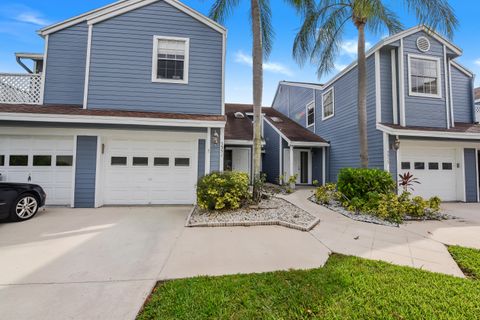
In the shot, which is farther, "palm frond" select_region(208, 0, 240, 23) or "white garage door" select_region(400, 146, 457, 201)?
"white garage door" select_region(400, 146, 457, 201)

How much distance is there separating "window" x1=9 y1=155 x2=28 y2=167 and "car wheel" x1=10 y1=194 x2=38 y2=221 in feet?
6.95

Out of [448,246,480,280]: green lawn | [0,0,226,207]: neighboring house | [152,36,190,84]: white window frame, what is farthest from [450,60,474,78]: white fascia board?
[152,36,190,84]: white window frame

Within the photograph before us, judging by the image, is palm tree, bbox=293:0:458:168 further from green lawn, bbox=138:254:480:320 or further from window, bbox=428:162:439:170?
green lawn, bbox=138:254:480:320

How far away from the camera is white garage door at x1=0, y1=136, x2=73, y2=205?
6883 mm

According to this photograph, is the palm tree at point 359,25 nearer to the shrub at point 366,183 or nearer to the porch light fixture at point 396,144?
the shrub at point 366,183

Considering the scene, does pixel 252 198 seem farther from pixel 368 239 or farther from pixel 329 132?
pixel 329 132

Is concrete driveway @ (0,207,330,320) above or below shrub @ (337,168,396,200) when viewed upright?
below

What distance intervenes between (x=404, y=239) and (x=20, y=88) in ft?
42.1

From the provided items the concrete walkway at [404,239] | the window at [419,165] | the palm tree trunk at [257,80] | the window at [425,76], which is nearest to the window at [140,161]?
the palm tree trunk at [257,80]

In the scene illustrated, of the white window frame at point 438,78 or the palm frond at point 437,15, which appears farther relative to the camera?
the white window frame at point 438,78

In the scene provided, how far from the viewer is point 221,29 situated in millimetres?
8062

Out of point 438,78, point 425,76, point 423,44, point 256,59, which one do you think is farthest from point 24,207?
point 438,78

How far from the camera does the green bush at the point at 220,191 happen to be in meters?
6.05

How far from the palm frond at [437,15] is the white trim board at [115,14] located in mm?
6556
